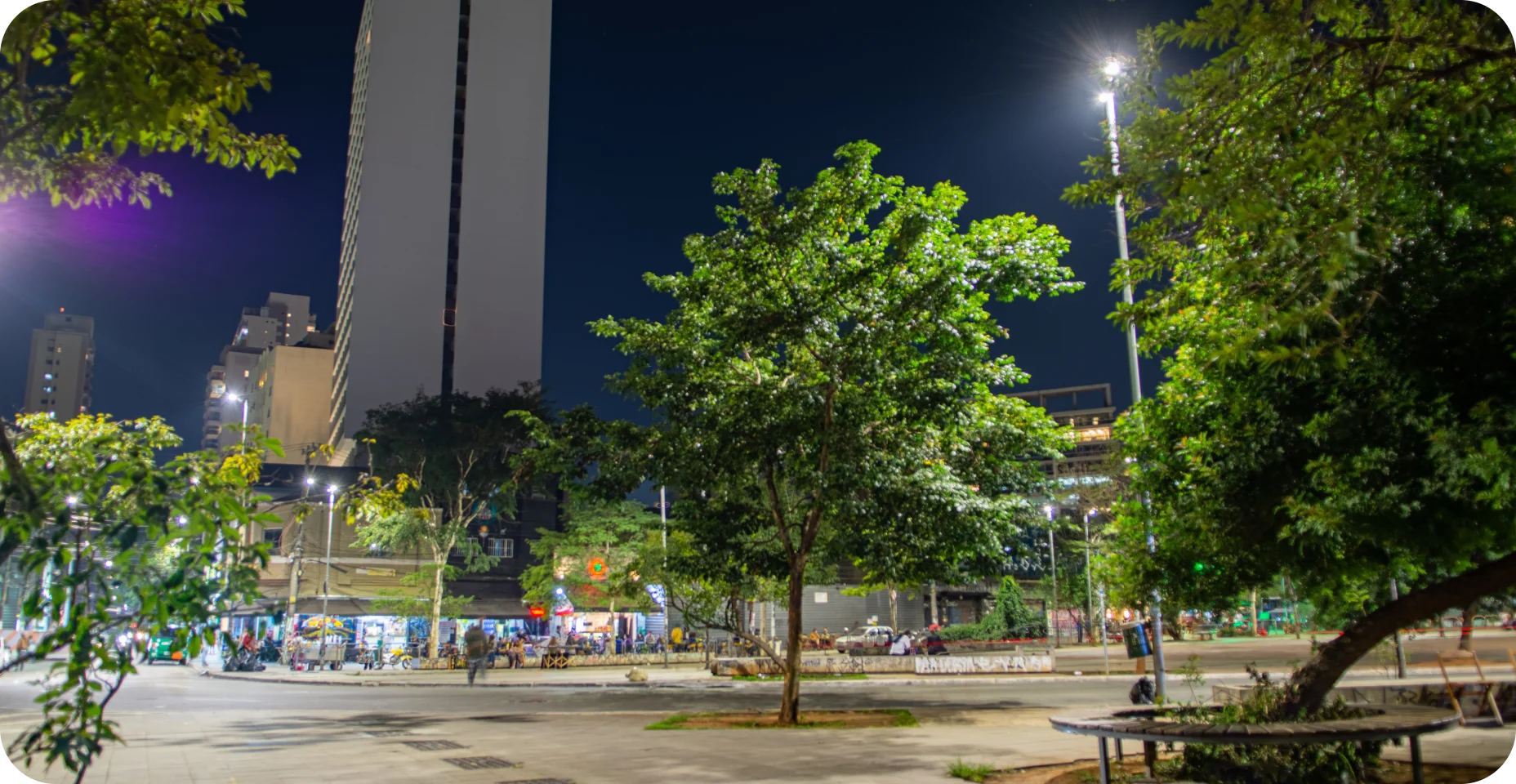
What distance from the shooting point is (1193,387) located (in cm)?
983

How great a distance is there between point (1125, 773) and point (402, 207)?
268ft

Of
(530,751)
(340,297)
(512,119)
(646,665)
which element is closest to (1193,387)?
Answer: (530,751)

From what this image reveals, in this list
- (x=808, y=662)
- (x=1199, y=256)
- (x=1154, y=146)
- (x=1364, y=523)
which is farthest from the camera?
(x=808, y=662)

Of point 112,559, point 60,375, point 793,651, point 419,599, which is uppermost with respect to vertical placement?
point 60,375

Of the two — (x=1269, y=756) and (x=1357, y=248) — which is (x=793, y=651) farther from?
(x=1357, y=248)

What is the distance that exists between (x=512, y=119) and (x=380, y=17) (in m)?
13.1

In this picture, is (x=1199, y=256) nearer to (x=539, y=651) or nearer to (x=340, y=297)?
(x=539, y=651)

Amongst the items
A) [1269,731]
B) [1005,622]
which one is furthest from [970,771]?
[1005,622]

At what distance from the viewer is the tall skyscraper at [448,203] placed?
78812 millimetres

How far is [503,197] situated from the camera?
85250mm

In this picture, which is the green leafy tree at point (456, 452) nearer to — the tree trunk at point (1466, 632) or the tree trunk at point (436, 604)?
the tree trunk at point (436, 604)

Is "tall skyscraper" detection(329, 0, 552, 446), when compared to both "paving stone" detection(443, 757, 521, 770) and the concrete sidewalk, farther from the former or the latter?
"paving stone" detection(443, 757, 521, 770)

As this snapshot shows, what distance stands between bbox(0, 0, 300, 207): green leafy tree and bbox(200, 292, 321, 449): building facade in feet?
448

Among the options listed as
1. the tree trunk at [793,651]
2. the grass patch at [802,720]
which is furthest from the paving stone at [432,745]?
the tree trunk at [793,651]
